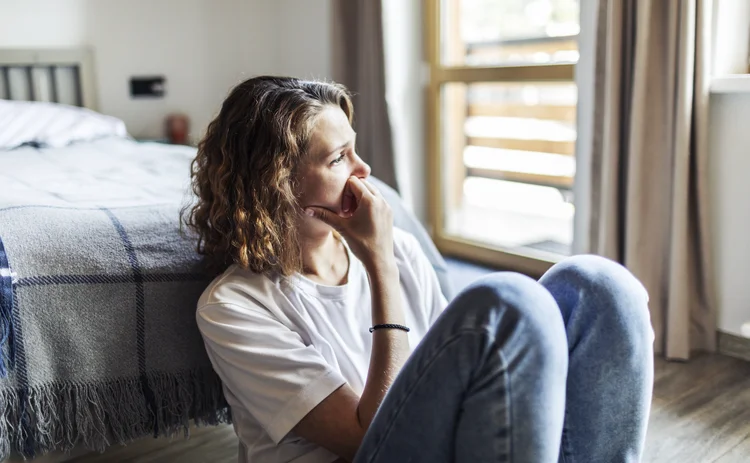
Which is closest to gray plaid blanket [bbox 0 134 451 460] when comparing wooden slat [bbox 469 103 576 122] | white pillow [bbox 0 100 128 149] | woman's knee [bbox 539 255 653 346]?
woman's knee [bbox 539 255 653 346]

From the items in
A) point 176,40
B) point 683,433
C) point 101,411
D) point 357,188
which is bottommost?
point 683,433

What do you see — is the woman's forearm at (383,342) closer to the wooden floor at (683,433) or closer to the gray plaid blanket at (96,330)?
the gray plaid blanket at (96,330)

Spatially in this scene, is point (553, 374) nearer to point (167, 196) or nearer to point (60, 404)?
point (60, 404)

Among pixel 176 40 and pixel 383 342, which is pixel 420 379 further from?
pixel 176 40

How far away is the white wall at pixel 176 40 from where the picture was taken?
119 inches

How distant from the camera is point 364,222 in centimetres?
100

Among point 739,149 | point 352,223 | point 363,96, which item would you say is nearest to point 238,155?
point 352,223

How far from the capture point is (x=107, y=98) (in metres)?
3.21

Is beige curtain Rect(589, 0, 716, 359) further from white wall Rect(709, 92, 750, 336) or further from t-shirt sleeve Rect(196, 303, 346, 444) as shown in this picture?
t-shirt sleeve Rect(196, 303, 346, 444)

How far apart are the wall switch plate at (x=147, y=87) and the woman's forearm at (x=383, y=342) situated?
266cm

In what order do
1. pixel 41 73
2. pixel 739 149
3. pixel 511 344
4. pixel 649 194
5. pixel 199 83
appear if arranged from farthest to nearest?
pixel 199 83, pixel 41 73, pixel 649 194, pixel 739 149, pixel 511 344

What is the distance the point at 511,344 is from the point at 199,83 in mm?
3078

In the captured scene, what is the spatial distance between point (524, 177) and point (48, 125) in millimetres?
2046

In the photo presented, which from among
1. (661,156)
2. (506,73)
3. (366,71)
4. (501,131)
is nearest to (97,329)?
(661,156)
